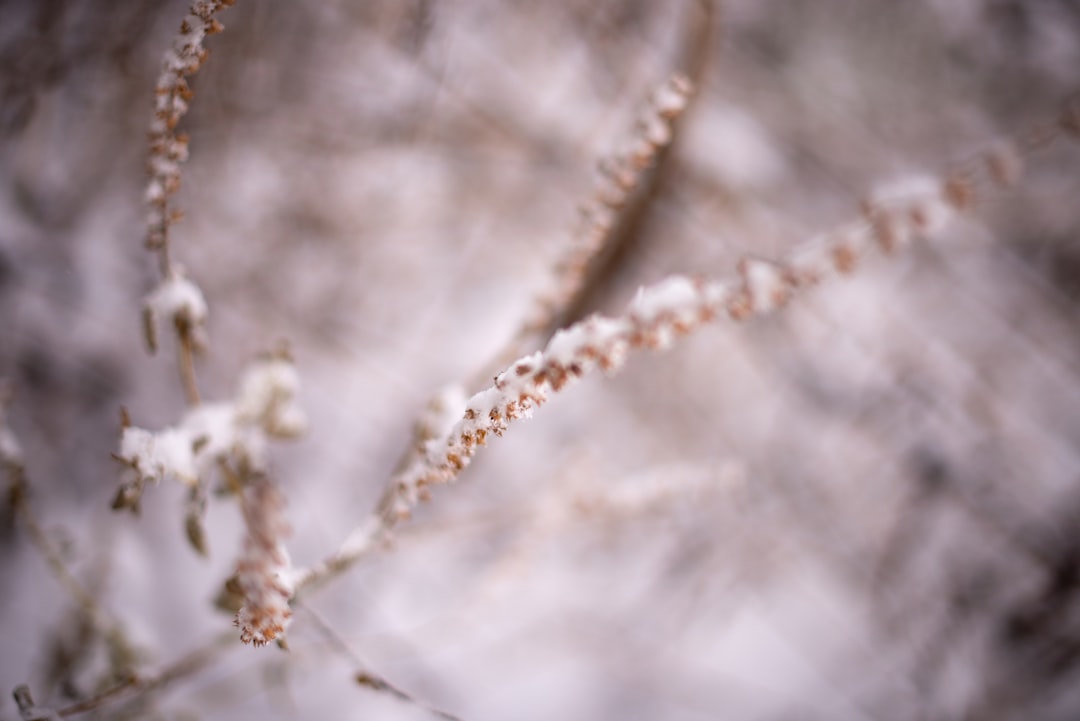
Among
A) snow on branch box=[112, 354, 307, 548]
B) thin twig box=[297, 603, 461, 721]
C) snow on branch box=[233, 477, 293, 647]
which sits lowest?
thin twig box=[297, 603, 461, 721]

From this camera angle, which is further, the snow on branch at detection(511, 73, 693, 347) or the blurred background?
the blurred background

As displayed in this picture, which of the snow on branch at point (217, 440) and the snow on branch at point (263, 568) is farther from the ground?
the snow on branch at point (217, 440)

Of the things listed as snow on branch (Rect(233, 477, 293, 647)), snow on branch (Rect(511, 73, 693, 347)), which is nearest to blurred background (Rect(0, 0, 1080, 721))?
snow on branch (Rect(511, 73, 693, 347))

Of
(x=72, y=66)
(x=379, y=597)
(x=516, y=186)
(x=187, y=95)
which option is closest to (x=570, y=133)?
(x=516, y=186)

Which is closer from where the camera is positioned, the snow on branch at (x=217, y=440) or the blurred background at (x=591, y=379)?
the snow on branch at (x=217, y=440)

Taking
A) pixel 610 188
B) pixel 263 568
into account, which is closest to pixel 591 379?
pixel 610 188

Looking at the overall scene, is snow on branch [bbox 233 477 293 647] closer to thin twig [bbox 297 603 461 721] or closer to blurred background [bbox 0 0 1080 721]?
thin twig [bbox 297 603 461 721]

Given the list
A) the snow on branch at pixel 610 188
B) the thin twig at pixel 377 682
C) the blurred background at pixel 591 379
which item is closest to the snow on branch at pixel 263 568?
the thin twig at pixel 377 682

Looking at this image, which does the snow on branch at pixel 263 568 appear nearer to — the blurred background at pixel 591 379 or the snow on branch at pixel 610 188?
the snow on branch at pixel 610 188

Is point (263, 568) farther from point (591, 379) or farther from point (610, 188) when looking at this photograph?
point (591, 379)

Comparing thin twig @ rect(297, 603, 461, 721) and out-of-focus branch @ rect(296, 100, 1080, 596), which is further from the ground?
out-of-focus branch @ rect(296, 100, 1080, 596)
